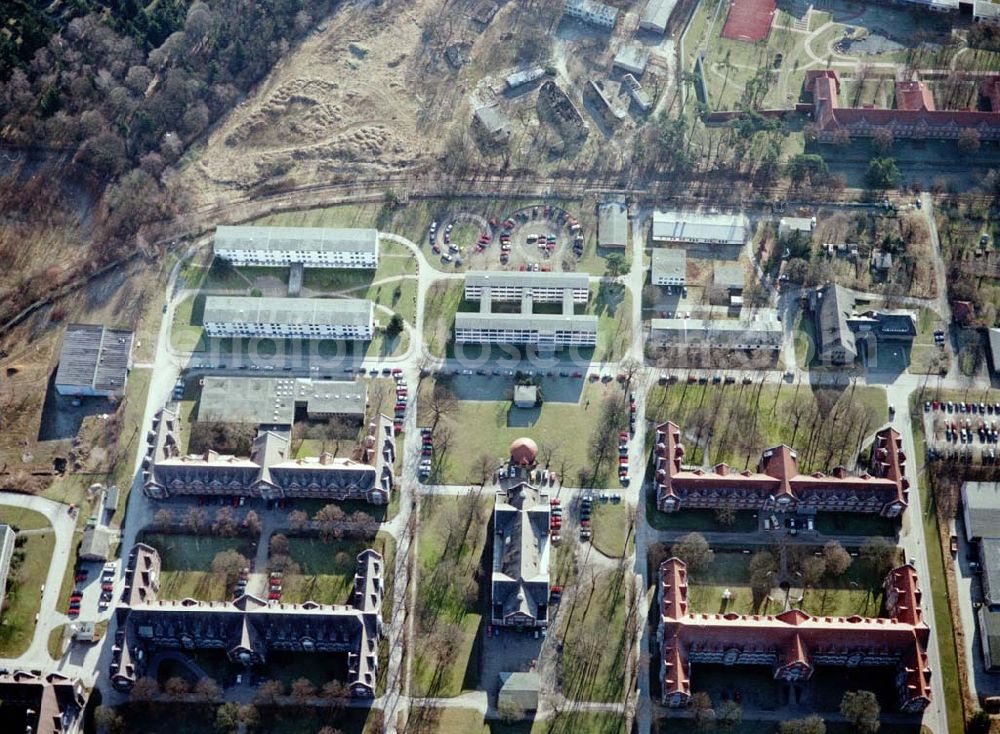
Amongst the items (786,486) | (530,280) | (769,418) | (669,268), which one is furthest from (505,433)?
(786,486)

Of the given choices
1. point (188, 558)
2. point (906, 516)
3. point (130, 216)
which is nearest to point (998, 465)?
point (906, 516)

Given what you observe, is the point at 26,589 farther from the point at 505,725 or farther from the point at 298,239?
the point at 505,725

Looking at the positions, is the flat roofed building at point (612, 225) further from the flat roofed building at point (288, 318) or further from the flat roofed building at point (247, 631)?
the flat roofed building at point (247, 631)

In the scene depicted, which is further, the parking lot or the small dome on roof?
the parking lot

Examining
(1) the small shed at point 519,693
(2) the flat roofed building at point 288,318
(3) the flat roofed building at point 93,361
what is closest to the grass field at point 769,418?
(1) the small shed at point 519,693

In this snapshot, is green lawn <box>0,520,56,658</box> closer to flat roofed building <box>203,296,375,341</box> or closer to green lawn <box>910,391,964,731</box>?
flat roofed building <box>203,296,375,341</box>

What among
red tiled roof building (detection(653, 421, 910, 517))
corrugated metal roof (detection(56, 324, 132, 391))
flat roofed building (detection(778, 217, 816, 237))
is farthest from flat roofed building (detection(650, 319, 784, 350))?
corrugated metal roof (detection(56, 324, 132, 391))

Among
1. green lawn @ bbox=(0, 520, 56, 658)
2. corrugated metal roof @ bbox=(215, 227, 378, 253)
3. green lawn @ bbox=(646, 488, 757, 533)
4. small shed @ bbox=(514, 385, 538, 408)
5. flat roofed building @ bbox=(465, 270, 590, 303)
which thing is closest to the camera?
green lawn @ bbox=(0, 520, 56, 658)
